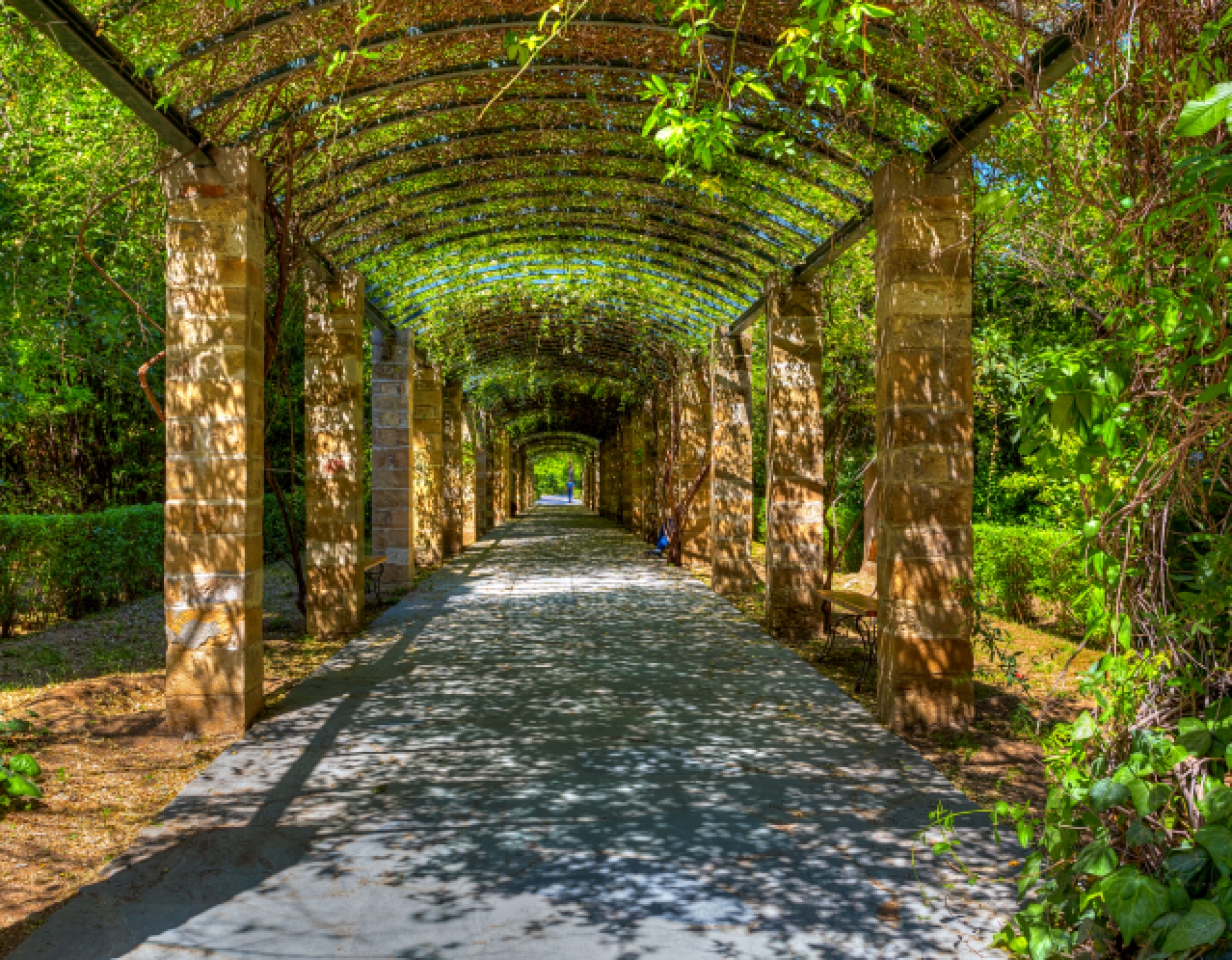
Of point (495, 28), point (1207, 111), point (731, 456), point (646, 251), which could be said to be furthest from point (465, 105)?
point (731, 456)

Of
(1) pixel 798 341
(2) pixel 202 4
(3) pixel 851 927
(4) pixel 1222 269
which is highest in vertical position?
(2) pixel 202 4

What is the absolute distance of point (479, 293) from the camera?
12.0 meters

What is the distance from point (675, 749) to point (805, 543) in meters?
4.12

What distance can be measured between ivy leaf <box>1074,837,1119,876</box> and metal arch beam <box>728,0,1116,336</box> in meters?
1.86

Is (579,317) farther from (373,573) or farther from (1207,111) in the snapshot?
(1207,111)

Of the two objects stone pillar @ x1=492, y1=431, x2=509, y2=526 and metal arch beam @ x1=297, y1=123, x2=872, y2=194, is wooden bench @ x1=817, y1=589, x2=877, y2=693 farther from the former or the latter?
stone pillar @ x1=492, y1=431, x2=509, y2=526

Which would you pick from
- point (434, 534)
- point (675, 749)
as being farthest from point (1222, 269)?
point (434, 534)

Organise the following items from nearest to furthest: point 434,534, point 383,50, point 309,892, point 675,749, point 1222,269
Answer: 1. point 1222,269
2. point 309,892
3. point 675,749
4. point 383,50
5. point 434,534

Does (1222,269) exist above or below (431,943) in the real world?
above

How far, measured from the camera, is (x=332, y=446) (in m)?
8.77

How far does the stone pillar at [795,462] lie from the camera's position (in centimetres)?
873

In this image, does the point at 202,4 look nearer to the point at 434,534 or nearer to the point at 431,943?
the point at 431,943

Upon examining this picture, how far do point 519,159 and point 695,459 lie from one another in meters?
7.51

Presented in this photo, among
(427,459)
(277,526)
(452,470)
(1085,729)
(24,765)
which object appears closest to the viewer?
(1085,729)
